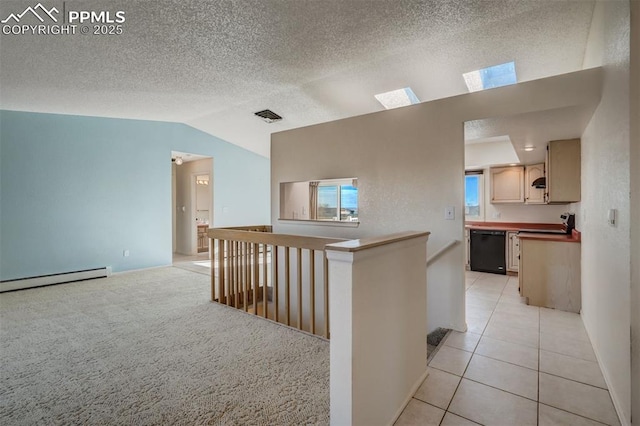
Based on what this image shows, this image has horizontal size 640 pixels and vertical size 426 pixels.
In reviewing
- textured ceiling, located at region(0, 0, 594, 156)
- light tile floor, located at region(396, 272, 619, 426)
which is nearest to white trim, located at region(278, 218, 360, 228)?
light tile floor, located at region(396, 272, 619, 426)

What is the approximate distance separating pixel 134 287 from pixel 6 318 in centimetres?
135

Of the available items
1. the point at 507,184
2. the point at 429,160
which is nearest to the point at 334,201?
the point at 429,160

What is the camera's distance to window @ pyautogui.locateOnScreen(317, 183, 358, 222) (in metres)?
4.62

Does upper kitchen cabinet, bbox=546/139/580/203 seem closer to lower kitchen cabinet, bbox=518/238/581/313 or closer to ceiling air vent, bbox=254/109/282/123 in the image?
lower kitchen cabinet, bbox=518/238/581/313

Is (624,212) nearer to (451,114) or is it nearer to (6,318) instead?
(451,114)

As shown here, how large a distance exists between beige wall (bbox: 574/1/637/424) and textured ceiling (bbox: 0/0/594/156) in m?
0.62

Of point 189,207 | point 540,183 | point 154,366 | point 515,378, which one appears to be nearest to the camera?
point 515,378

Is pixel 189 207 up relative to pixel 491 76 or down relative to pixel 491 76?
down

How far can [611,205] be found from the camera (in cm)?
189

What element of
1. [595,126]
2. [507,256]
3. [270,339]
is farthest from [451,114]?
[507,256]

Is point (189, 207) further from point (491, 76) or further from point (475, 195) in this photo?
point (491, 76)

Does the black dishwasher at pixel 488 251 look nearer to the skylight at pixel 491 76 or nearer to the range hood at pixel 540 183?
the range hood at pixel 540 183

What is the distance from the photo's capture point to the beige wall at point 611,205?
1.58 meters

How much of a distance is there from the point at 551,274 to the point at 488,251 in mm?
1781
